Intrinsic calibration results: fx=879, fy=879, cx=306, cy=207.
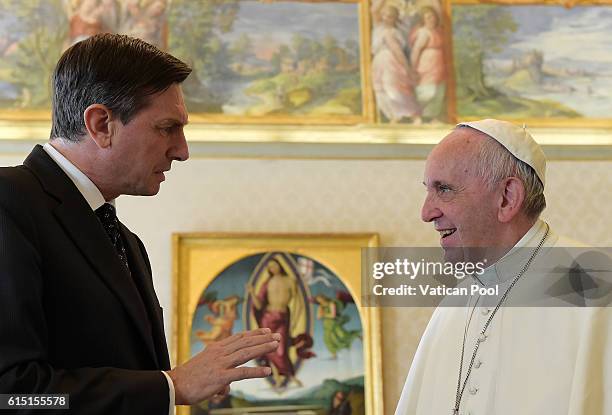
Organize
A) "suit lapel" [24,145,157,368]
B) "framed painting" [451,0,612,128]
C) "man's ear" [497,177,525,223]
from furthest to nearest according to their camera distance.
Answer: "framed painting" [451,0,612,128] → "man's ear" [497,177,525,223] → "suit lapel" [24,145,157,368]

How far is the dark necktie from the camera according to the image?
9.32 ft

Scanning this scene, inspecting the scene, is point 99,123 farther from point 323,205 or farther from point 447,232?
point 323,205

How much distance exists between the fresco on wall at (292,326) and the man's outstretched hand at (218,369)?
4.22m

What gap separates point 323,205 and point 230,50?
1.60 meters

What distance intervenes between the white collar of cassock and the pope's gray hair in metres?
0.06

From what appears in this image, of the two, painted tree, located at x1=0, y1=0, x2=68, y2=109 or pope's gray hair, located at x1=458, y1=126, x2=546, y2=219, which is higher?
painted tree, located at x1=0, y1=0, x2=68, y2=109

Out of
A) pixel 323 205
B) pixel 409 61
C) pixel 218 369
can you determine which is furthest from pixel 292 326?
pixel 218 369

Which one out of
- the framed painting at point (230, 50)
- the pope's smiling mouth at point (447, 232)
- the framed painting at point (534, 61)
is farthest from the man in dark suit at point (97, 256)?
the framed painting at point (534, 61)

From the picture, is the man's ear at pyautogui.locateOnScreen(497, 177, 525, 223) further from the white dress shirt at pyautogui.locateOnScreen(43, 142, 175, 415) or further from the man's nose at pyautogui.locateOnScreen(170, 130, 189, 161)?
the white dress shirt at pyautogui.locateOnScreen(43, 142, 175, 415)

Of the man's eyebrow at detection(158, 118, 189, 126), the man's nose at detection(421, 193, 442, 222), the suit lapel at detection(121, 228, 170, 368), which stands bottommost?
the suit lapel at detection(121, 228, 170, 368)

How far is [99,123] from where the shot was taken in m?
2.77

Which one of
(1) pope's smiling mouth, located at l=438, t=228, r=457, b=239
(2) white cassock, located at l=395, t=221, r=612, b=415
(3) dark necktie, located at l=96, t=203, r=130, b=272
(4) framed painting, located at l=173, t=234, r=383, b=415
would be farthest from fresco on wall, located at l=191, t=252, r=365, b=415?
(3) dark necktie, located at l=96, t=203, r=130, b=272

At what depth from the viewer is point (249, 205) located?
720cm

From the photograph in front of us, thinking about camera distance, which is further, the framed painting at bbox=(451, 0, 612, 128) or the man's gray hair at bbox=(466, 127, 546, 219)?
the framed painting at bbox=(451, 0, 612, 128)
